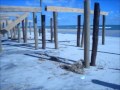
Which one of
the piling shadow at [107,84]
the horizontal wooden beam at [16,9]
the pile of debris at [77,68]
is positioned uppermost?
the horizontal wooden beam at [16,9]

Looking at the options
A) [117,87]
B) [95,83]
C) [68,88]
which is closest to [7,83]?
[68,88]

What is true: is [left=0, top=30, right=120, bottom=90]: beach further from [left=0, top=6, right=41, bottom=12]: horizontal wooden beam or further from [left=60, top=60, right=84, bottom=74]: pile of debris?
[left=0, top=6, right=41, bottom=12]: horizontal wooden beam

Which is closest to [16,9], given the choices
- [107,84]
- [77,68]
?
[77,68]

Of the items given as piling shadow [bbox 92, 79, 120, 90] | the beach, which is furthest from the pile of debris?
piling shadow [bbox 92, 79, 120, 90]

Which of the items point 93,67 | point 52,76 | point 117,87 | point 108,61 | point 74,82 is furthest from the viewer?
point 108,61

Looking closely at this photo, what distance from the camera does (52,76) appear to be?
289 inches

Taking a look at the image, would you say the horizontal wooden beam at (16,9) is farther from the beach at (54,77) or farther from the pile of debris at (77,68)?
the pile of debris at (77,68)

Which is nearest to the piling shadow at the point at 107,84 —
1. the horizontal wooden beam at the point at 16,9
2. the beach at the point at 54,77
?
the beach at the point at 54,77

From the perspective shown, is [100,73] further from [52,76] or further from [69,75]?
[52,76]

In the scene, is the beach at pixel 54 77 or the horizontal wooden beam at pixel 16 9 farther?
the horizontal wooden beam at pixel 16 9

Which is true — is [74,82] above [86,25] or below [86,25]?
below

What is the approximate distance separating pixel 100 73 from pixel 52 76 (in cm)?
165

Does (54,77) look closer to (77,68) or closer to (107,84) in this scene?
(77,68)

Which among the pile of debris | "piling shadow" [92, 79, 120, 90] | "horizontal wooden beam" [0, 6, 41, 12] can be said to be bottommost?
"piling shadow" [92, 79, 120, 90]
